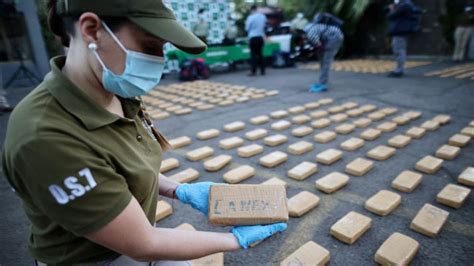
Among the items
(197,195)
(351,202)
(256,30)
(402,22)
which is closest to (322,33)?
(402,22)

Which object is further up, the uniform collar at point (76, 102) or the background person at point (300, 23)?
the background person at point (300, 23)

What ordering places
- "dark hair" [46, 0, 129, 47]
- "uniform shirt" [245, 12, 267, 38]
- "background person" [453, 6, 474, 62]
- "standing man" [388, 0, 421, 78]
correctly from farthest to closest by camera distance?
"background person" [453, 6, 474, 62], "uniform shirt" [245, 12, 267, 38], "standing man" [388, 0, 421, 78], "dark hair" [46, 0, 129, 47]

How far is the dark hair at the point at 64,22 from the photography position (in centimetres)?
83

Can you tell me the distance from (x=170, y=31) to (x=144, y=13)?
9cm

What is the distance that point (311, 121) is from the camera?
Answer: 13.1 ft

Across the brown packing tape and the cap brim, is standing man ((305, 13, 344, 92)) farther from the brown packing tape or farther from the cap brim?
the cap brim

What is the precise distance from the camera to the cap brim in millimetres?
830

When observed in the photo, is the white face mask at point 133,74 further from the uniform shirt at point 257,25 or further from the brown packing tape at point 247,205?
the uniform shirt at point 257,25

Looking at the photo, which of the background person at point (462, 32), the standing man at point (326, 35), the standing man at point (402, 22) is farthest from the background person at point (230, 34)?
the background person at point (462, 32)

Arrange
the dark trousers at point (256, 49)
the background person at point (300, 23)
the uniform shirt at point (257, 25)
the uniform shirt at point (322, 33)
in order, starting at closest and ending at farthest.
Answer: the uniform shirt at point (322, 33), the uniform shirt at point (257, 25), the dark trousers at point (256, 49), the background person at point (300, 23)

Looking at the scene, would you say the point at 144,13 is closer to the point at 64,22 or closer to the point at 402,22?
the point at 64,22

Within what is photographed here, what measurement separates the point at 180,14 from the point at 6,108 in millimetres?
6389

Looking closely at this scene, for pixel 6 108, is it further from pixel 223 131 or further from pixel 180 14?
pixel 180 14

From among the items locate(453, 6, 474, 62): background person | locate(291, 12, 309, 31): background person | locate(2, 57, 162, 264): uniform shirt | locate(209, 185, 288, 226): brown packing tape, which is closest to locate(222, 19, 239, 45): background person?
locate(291, 12, 309, 31): background person
